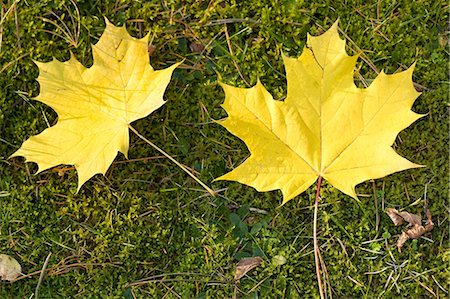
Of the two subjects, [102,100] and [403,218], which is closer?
[102,100]

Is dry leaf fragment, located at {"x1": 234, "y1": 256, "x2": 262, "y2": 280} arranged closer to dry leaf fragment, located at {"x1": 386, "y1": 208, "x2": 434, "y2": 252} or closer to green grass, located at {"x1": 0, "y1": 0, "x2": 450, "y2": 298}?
green grass, located at {"x1": 0, "y1": 0, "x2": 450, "y2": 298}

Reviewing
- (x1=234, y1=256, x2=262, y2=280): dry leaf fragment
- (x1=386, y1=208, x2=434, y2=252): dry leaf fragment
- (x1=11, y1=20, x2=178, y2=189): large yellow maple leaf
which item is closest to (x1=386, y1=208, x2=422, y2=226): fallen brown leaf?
(x1=386, y1=208, x2=434, y2=252): dry leaf fragment

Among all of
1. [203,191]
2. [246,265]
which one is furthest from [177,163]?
[246,265]

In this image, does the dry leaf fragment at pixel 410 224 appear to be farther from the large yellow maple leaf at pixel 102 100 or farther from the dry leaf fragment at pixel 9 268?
the dry leaf fragment at pixel 9 268

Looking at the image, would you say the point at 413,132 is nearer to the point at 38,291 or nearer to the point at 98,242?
the point at 98,242

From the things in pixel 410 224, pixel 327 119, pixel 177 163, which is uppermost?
pixel 327 119

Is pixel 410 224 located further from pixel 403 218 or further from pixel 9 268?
pixel 9 268

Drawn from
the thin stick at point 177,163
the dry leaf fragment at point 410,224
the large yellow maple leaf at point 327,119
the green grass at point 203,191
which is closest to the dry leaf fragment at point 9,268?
the green grass at point 203,191
